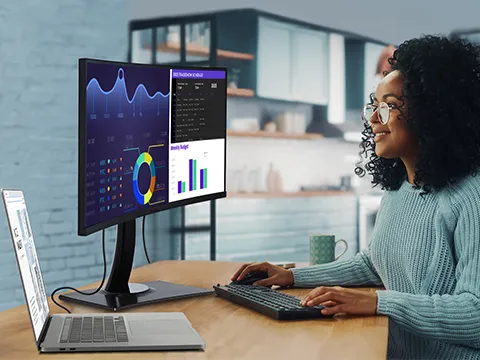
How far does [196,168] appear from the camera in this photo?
6.54 feet

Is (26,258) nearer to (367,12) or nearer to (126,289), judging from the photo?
(126,289)

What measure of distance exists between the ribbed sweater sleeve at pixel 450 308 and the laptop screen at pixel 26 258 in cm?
63

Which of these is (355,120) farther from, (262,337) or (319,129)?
(262,337)

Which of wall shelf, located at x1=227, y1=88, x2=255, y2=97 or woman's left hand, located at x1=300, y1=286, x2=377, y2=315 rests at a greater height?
wall shelf, located at x1=227, y1=88, x2=255, y2=97

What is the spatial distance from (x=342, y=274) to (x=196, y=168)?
438 mm

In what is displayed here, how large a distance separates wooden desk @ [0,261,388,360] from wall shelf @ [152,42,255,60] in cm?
301

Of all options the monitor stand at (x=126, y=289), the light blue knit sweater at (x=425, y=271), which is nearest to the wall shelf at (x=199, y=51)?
the light blue knit sweater at (x=425, y=271)

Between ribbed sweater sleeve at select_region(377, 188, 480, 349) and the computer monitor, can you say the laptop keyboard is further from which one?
ribbed sweater sleeve at select_region(377, 188, 480, 349)

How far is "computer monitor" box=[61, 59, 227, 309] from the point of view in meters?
1.52

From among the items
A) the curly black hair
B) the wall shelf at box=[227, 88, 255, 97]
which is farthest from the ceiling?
the curly black hair

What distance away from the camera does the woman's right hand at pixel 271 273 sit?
1.88 metres

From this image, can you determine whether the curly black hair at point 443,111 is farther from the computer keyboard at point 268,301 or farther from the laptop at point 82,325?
the laptop at point 82,325

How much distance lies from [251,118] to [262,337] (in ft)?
11.0

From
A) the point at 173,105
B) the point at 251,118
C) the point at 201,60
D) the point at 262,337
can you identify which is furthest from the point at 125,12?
the point at 262,337
